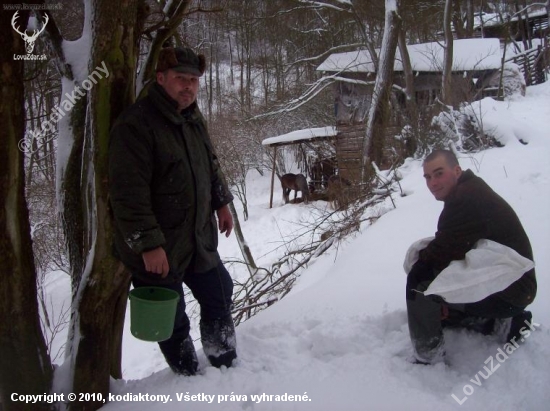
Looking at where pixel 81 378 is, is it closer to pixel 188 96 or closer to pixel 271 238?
pixel 188 96

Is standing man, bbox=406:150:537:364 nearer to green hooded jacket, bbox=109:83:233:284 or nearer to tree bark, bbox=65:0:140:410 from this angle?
green hooded jacket, bbox=109:83:233:284

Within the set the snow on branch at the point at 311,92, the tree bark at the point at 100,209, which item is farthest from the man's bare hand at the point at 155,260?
the snow on branch at the point at 311,92

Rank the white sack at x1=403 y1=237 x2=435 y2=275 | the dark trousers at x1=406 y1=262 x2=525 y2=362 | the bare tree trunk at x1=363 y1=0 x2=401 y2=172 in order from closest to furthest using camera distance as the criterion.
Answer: the dark trousers at x1=406 y1=262 x2=525 y2=362, the white sack at x1=403 y1=237 x2=435 y2=275, the bare tree trunk at x1=363 y1=0 x2=401 y2=172

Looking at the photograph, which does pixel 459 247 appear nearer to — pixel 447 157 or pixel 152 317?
pixel 447 157

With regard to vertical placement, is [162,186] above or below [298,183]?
above

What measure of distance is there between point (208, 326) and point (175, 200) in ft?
2.61

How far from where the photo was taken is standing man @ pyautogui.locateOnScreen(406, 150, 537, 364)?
241 cm

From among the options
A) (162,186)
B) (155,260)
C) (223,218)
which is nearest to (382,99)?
(223,218)

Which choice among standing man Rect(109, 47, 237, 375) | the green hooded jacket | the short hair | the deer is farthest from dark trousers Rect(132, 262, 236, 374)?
the deer

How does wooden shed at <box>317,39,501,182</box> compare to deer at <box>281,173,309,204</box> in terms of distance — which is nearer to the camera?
deer at <box>281,173,309,204</box>

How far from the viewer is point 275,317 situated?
11.2ft

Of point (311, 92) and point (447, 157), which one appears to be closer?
point (447, 157)

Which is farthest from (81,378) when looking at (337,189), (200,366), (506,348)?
(337,189)

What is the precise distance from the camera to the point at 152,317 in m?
2.20
